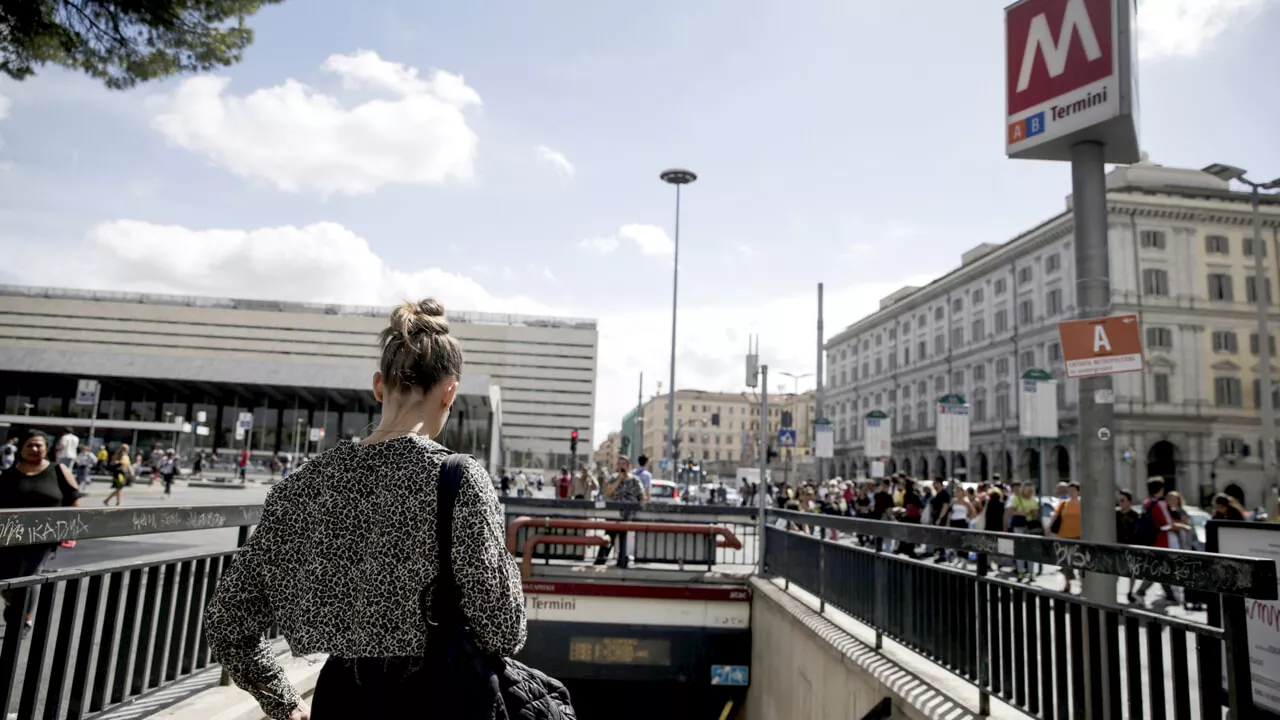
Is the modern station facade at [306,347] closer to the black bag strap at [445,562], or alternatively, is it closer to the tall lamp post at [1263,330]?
the tall lamp post at [1263,330]

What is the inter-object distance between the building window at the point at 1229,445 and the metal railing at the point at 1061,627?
57.2 m

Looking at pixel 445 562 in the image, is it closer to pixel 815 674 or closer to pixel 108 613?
pixel 108 613

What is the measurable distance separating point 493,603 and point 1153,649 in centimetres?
235

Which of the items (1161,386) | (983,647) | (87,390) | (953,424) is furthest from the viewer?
(1161,386)

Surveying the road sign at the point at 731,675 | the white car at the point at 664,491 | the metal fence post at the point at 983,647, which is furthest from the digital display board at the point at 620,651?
the white car at the point at 664,491

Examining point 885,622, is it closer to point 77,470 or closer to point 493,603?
point 493,603

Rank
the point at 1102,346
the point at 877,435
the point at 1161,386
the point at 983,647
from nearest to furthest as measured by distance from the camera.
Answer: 1. the point at 983,647
2. the point at 1102,346
3. the point at 877,435
4. the point at 1161,386

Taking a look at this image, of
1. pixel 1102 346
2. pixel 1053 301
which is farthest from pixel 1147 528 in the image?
pixel 1053 301

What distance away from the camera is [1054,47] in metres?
6.88

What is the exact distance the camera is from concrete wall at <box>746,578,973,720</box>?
15.0ft

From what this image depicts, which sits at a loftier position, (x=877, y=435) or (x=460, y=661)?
(x=877, y=435)

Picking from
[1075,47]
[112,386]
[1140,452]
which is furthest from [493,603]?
[112,386]

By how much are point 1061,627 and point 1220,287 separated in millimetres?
61655

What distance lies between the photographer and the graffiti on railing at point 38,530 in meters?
2.67
